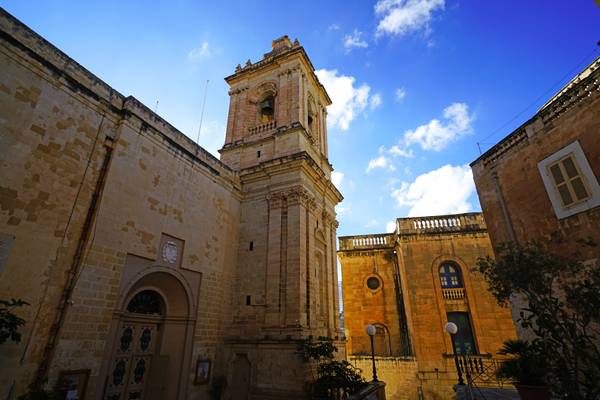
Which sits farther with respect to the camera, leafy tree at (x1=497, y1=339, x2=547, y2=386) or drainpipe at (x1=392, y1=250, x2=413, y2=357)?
drainpipe at (x1=392, y1=250, x2=413, y2=357)

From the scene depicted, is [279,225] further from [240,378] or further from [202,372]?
[202,372]

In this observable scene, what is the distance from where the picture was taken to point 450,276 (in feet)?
52.8

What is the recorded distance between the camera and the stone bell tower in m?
9.54

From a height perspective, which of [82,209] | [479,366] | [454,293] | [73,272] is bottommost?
[479,366]

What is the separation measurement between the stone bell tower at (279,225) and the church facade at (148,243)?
0.06 m

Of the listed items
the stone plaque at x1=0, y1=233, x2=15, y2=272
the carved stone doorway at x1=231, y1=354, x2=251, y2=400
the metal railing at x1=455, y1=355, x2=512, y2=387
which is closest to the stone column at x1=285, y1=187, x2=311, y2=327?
the carved stone doorway at x1=231, y1=354, x2=251, y2=400

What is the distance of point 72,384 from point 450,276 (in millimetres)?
16040

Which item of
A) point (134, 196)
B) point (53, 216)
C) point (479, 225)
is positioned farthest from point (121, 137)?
point (479, 225)

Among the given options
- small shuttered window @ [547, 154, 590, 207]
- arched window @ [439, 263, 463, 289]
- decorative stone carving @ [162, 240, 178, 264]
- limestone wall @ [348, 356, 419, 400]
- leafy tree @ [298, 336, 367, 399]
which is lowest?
limestone wall @ [348, 356, 419, 400]

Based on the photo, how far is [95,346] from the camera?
6730mm

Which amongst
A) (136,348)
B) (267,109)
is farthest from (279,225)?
(267,109)

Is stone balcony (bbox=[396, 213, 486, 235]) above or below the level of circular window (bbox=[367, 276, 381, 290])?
above

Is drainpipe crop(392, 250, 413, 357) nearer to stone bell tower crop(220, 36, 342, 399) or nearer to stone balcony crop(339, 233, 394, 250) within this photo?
stone balcony crop(339, 233, 394, 250)

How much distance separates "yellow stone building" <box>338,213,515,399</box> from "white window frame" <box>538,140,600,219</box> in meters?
8.34
